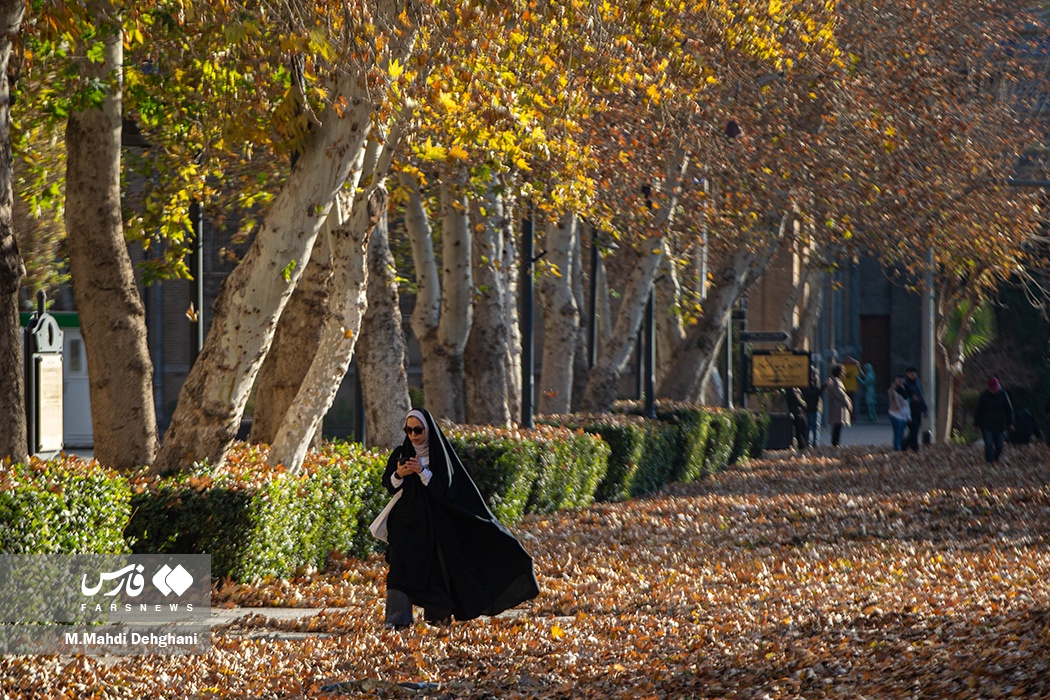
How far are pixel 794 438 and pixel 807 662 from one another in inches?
1207

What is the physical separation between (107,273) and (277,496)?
6.85ft

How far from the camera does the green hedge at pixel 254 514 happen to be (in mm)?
10836

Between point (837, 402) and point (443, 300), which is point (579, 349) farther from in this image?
point (443, 300)

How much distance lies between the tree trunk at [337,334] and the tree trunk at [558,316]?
402 inches

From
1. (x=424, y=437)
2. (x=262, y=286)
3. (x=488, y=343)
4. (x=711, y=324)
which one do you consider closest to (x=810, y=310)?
(x=711, y=324)

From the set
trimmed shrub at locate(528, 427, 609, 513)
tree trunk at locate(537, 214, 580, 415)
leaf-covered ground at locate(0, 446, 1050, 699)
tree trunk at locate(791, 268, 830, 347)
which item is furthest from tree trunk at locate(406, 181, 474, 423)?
tree trunk at locate(791, 268, 830, 347)

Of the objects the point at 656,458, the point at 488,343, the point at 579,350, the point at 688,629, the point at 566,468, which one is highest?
the point at 579,350

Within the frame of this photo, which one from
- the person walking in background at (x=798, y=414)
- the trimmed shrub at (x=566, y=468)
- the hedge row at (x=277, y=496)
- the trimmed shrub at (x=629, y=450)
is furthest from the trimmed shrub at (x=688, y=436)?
the person walking in background at (x=798, y=414)

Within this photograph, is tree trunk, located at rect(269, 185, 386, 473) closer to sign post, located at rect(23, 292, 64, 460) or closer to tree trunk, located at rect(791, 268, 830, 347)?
sign post, located at rect(23, 292, 64, 460)

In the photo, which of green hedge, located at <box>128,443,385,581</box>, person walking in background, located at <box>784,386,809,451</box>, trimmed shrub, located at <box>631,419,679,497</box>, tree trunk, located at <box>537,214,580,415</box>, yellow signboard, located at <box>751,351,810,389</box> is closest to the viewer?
green hedge, located at <box>128,443,385,581</box>

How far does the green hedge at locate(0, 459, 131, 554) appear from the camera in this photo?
27.8 ft

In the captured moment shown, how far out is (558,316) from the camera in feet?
76.2

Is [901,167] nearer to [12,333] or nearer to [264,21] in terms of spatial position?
[264,21]

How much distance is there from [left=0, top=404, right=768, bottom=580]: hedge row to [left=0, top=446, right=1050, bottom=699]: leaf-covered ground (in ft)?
1.13
